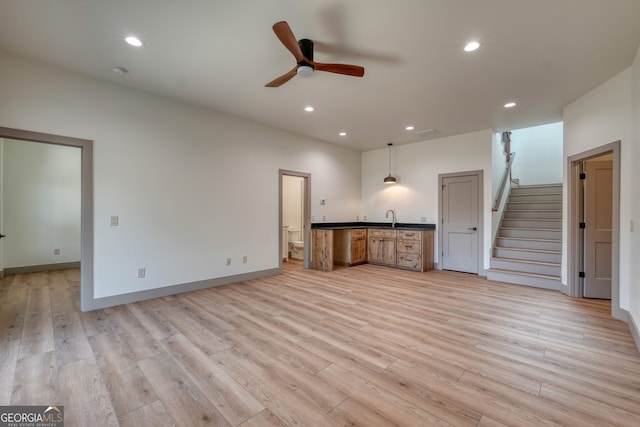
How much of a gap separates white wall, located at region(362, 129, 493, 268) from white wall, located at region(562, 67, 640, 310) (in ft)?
5.24

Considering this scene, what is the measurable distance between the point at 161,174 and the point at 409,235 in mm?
4854

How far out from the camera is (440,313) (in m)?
3.41

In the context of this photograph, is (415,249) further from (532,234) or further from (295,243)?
(295,243)

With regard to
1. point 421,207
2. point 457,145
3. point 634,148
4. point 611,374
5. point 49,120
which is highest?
point 457,145

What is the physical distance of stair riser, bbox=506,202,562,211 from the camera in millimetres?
6090

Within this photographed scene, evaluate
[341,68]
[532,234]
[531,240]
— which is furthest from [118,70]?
[532,234]

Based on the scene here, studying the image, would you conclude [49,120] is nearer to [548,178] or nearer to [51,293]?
[51,293]

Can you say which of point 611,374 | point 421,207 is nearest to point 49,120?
point 611,374

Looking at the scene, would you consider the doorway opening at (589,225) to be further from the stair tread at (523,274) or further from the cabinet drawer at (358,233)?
the cabinet drawer at (358,233)

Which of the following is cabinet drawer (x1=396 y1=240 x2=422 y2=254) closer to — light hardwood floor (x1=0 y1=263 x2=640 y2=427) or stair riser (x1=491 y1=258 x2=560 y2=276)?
stair riser (x1=491 y1=258 x2=560 y2=276)

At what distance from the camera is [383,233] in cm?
639

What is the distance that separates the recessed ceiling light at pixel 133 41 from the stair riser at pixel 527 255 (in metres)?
6.51

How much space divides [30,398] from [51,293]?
3.16 meters

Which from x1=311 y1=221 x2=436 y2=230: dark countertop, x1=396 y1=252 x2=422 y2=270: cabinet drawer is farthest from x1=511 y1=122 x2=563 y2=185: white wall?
x1=396 y1=252 x2=422 y2=270: cabinet drawer
